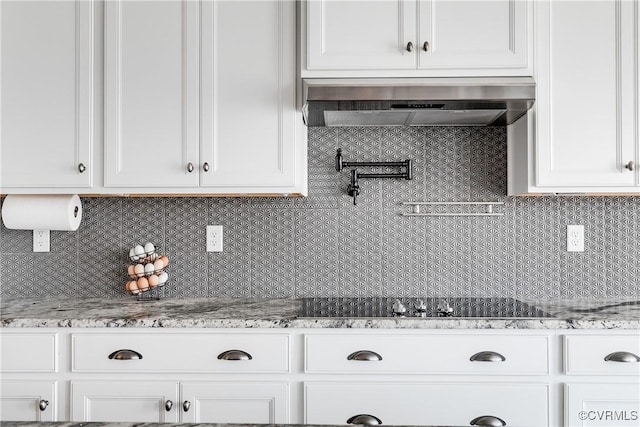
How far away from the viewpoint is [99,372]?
187 cm

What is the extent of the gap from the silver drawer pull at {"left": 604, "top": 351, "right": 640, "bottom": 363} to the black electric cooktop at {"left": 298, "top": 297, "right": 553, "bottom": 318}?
0.23 metres

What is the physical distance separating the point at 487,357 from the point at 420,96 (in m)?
0.98

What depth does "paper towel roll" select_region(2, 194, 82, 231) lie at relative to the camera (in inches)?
90.2

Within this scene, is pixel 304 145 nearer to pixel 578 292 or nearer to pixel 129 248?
pixel 129 248

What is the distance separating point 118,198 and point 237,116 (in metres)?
0.79

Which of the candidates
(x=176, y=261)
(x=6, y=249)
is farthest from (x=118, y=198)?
(x=6, y=249)

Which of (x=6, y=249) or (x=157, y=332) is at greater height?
(x=6, y=249)

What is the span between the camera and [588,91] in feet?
6.72

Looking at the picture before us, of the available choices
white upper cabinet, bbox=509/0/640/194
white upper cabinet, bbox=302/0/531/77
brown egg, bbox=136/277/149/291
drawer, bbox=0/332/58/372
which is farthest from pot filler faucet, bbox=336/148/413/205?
drawer, bbox=0/332/58/372

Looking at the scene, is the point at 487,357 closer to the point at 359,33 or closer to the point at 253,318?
the point at 253,318

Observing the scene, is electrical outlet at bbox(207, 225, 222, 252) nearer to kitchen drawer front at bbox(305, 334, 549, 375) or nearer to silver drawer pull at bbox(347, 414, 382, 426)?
kitchen drawer front at bbox(305, 334, 549, 375)

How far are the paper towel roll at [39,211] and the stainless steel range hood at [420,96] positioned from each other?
1153mm

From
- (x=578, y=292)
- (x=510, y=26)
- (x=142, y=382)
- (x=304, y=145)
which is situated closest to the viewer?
(x=142, y=382)

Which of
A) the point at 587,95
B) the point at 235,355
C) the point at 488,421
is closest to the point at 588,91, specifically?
the point at 587,95
